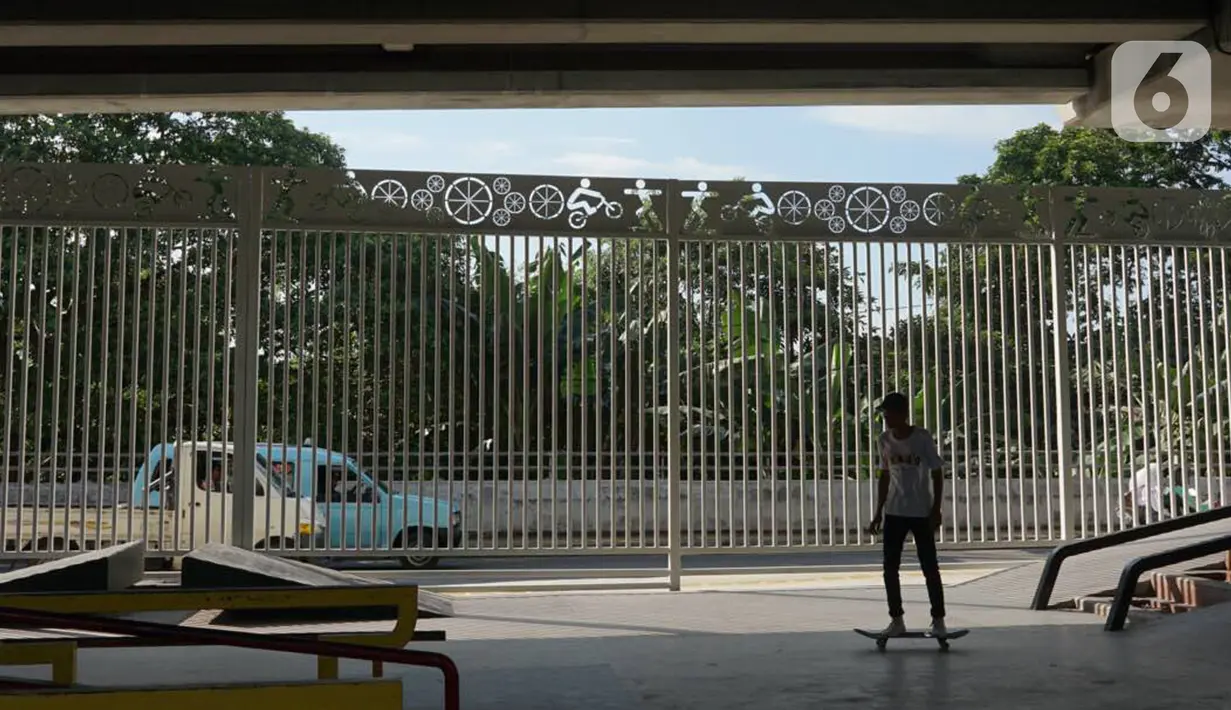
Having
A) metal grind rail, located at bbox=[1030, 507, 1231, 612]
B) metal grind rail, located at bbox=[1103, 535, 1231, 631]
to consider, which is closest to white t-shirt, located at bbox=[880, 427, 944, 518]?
metal grind rail, located at bbox=[1103, 535, 1231, 631]

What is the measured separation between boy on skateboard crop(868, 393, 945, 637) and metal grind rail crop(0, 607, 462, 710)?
4177mm

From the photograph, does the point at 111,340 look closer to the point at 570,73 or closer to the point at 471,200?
the point at 471,200

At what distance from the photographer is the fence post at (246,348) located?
9.95 metres

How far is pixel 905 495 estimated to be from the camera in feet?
23.8

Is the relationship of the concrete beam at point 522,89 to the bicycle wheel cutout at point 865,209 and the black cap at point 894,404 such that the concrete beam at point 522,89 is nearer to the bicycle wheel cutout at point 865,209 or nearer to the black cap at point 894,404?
the bicycle wheel cutout at point 865,209

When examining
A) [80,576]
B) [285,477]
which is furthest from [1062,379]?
[80,576]

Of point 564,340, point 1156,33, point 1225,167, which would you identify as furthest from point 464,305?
point 1225,167

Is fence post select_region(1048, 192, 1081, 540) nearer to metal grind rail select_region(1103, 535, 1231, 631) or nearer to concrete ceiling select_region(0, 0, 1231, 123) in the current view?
concrete ceiling select_region(0, 0, 1231, 123)

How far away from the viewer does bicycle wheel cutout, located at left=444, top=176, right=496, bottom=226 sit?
10484 millimetres

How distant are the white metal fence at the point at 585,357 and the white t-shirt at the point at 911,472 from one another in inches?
130

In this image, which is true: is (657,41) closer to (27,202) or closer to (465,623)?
(465,623)

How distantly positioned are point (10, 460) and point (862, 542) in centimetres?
763

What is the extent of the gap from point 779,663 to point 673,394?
422 cm

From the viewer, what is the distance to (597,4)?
8.31 m
